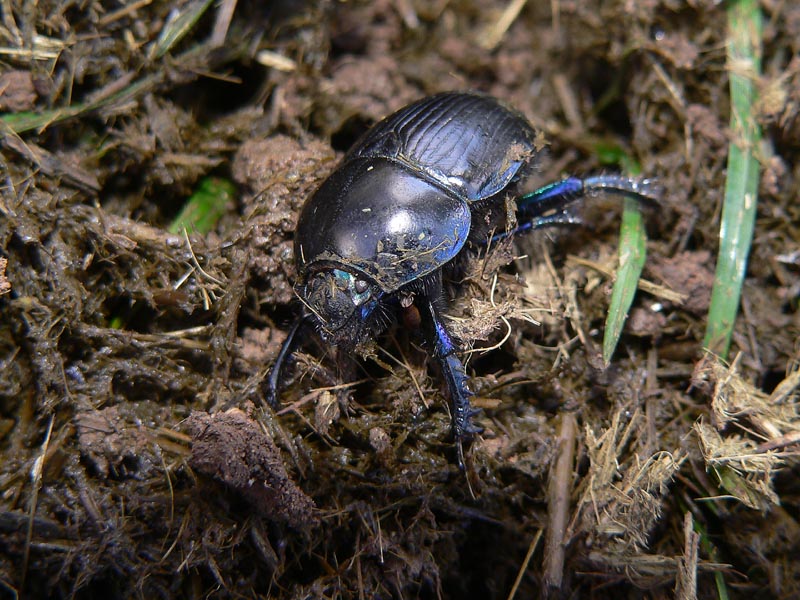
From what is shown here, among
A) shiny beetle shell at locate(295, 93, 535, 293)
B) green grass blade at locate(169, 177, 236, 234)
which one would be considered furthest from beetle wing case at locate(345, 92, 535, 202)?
green grass blade at locate(169, 177, 236, 234)

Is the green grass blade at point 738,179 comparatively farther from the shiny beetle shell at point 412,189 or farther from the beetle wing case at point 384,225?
the beetle wing case at point 384,225

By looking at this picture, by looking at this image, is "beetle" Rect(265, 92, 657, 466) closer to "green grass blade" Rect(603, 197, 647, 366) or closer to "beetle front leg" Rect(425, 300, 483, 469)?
"beetle front leg" Rect(425, 300, 483, 469)

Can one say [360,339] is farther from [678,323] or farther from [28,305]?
[678,323]

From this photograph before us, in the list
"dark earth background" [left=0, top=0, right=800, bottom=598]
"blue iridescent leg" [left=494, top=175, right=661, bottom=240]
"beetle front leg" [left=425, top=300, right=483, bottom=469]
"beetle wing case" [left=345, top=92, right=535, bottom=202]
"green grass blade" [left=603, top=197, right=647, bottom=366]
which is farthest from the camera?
A: "blue iridescent leg" [left=494, top=175, right=661, bottom=240]

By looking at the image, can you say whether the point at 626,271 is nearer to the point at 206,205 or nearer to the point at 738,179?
the point at 738,179

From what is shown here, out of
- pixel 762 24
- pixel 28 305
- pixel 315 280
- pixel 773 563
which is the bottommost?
pixel 773 563

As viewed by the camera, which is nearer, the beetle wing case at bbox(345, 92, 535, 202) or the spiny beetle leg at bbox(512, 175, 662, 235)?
the beetle wing case at bbox(345, 92, 535, 202)

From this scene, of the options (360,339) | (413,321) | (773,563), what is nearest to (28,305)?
(360,339)
